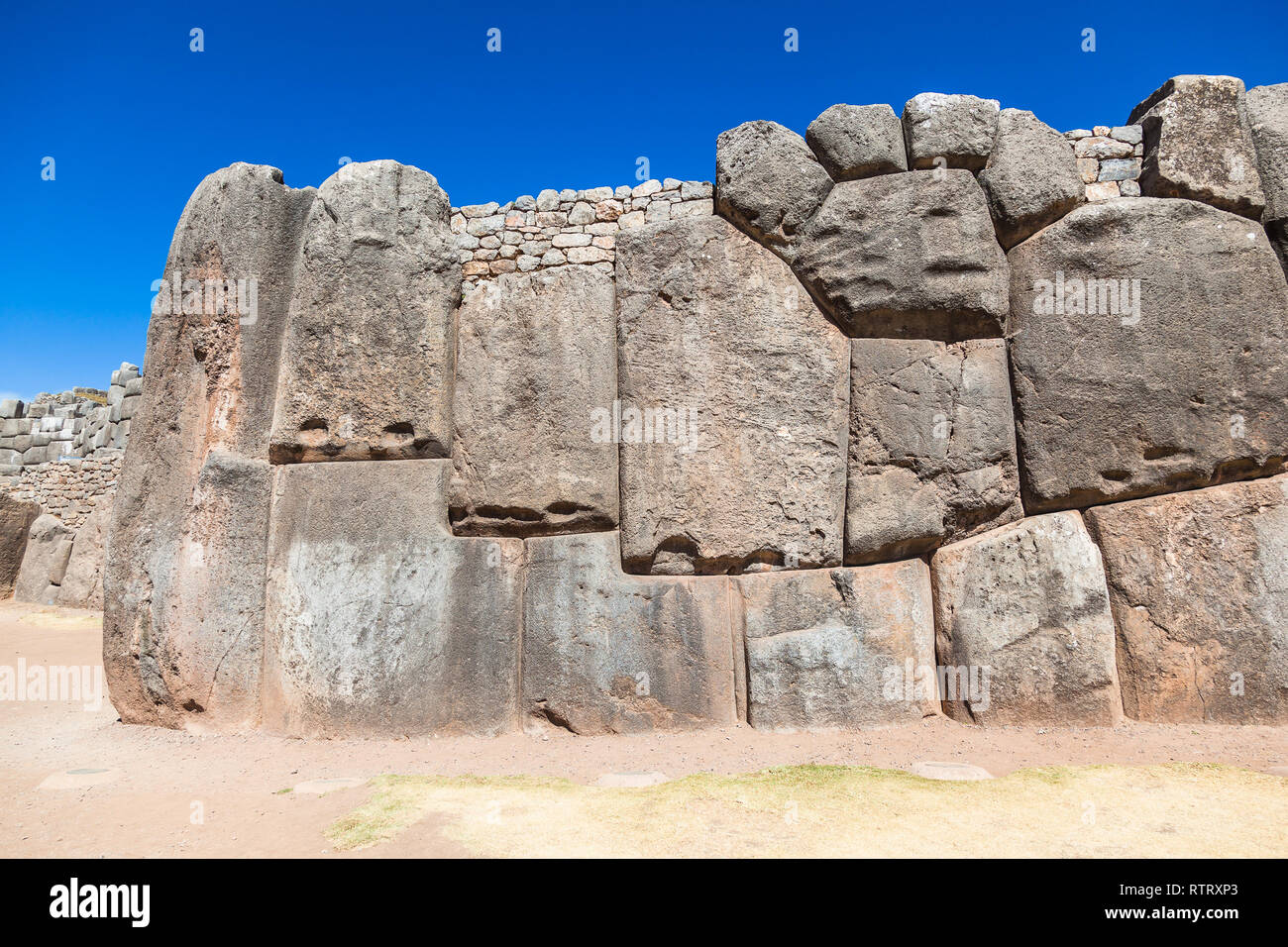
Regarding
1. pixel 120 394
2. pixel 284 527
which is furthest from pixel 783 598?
pixel 120 394

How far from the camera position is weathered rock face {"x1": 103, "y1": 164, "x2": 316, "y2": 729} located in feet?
17.9

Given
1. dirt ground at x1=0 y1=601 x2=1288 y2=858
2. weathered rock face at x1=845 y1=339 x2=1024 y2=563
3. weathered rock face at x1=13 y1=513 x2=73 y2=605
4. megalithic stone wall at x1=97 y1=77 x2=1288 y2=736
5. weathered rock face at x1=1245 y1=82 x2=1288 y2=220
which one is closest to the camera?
dirt ground at x1=0 y1=601 x2=1288 y2=858

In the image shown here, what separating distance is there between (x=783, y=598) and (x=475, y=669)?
6.96 feet

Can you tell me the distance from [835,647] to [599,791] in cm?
186

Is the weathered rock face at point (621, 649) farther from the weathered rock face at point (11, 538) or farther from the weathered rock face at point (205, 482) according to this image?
the weathered rock face at point (11, 538)

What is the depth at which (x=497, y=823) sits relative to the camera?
3779 mm

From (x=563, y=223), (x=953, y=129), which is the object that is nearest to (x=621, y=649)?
(x=563, y=223)

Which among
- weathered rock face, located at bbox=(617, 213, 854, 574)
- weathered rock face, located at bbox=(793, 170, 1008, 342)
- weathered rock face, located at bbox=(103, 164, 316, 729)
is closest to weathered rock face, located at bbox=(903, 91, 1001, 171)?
weathered rock face, located at bbox=(793, 170, 1008, 342)

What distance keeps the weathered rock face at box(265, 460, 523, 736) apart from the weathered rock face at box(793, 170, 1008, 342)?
296cm

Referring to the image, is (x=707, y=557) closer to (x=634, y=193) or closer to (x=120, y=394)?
(x=634, y=193)

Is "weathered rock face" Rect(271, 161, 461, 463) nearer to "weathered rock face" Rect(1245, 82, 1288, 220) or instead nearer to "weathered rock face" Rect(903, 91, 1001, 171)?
"weathered rock face" Rect(903, 91, 1001, 171)

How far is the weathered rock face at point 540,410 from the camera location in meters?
5.46

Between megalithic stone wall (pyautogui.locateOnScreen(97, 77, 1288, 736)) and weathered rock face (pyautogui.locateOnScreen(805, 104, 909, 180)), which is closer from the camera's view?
megalithic stone wall (pyautogui.locateOnScreen(97, 77, 1288, 736))

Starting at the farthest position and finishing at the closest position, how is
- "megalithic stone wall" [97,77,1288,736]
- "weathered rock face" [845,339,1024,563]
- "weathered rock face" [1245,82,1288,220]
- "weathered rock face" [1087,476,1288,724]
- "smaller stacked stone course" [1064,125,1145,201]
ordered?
"smaller stacked stone course" [1064,125,1145,201] → "weathered rock face" [1245,82,1288,220] → "weathered rock face" [845,339,1024,563] → "megalithic stone wall" [97,77,1288,736] → "weathered rock face" [1087,476,1288,724]
